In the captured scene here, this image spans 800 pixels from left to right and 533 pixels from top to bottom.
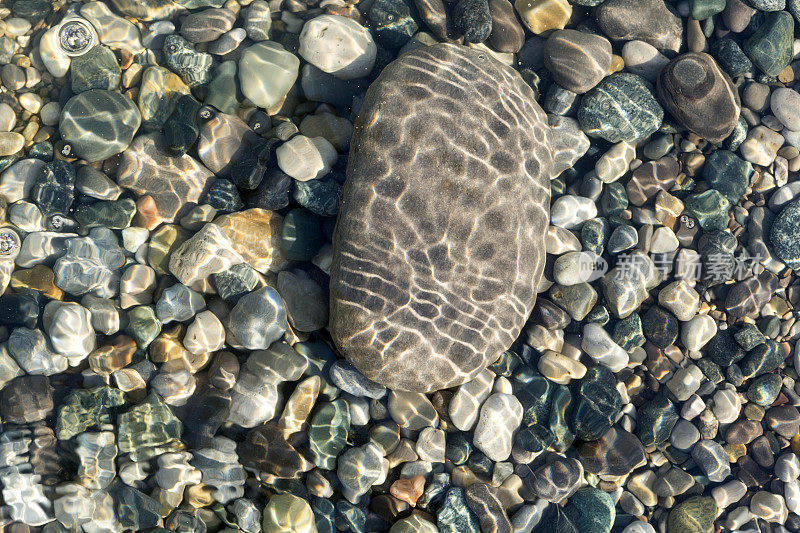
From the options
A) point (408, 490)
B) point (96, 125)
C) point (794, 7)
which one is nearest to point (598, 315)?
point (408, 490)

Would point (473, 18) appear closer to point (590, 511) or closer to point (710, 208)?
point (710, 208)

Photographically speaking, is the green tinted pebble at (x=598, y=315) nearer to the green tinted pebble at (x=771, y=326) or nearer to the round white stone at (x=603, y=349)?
the round white stone at (x=603, y=349)

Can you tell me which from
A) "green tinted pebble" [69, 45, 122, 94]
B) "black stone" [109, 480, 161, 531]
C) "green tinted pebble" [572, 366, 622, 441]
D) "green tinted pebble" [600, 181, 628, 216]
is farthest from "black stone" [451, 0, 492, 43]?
"black stone" [109, 480, 161, 531]

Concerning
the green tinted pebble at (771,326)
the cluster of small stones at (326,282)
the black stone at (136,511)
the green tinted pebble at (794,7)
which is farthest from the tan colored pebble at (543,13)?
the black stone at (136,511)

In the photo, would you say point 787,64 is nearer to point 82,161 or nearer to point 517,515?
point 517,515

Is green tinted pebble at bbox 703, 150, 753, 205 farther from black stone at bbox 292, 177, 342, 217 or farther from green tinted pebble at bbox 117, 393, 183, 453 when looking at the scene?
green tinted pebble at bbox 117, 393, 183, 453
